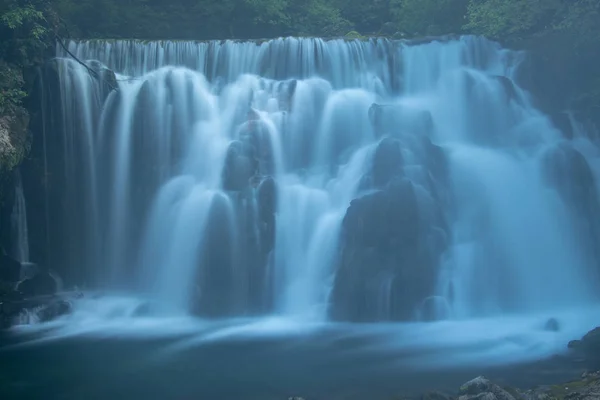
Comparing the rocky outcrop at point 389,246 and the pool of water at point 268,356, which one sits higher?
the rocky outcrop at point 389,246

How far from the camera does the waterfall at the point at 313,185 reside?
1903cm

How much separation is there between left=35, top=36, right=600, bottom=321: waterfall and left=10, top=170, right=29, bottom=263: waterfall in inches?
37.3

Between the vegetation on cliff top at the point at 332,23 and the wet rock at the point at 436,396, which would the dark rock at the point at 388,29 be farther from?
the wet rock at the point at 436,396

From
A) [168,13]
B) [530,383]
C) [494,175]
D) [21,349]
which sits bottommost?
[530,383]

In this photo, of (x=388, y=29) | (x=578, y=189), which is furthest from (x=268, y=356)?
(x=388, y=29)

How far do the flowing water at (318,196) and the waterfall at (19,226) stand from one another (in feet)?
3.37

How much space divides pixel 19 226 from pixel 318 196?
26.5 ft

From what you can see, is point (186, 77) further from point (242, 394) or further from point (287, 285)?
point (242, 394)

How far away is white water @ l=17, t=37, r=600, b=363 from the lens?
1891 centimetres

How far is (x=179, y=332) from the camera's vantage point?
57.5 ft

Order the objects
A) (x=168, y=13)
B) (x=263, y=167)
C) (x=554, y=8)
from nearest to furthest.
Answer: (x=263, y=167), (x=554, y=8), (x=168, y=13)

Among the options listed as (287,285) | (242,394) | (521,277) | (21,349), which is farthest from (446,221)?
(21,349)

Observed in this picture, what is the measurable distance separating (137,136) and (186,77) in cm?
247

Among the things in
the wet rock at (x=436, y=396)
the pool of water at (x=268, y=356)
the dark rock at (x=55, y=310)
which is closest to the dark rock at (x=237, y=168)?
the pool of water at (x=268, y=356)
